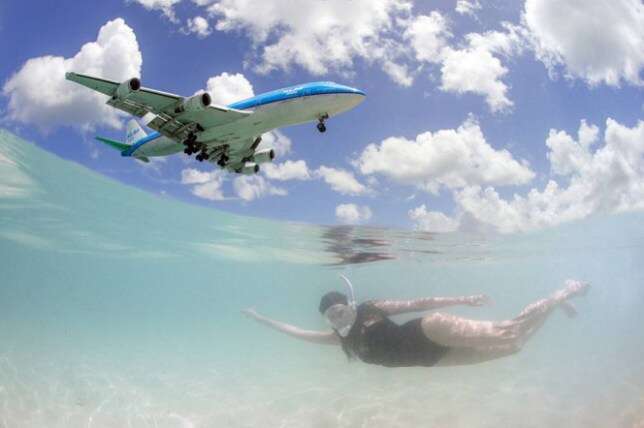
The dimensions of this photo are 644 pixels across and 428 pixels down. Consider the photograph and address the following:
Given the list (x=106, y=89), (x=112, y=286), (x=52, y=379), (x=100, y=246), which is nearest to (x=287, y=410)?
(x=52, y=379)

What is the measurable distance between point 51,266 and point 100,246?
1700 cm

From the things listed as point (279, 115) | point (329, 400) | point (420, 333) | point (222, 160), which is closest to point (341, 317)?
point (420, 333)

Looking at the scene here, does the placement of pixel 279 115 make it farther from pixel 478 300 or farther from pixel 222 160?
pixel 478 300

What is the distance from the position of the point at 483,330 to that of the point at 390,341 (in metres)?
1.83

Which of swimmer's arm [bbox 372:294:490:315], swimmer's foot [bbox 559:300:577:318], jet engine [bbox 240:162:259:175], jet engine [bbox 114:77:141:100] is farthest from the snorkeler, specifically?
jet engine [bbox 240:162:259:175]

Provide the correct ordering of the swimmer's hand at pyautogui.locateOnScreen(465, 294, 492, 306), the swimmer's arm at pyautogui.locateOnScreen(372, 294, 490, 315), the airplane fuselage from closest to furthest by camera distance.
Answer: the swimmer's arm at pyautogui.locateOnScreen(372, 294, 490, 315)
the swimmer's hand at pyautogui.locateOnScreen(465, 294, 492, 306)
the airplane fuselage

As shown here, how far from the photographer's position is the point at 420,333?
6.74 m

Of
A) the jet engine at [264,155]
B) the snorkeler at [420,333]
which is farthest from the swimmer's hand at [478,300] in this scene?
the jet engine at [264,155]

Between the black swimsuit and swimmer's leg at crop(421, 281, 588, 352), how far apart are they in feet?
0.61

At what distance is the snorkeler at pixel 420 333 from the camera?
6.76 m

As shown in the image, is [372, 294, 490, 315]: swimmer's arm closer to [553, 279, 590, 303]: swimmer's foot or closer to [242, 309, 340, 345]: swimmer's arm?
[242, 309, 340, 345]: swimmer's arm

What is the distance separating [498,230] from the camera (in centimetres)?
2736

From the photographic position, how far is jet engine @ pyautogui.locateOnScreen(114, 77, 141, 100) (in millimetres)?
10188

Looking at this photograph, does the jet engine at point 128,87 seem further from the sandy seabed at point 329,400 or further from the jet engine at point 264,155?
the sandy seabed at point 329,400
